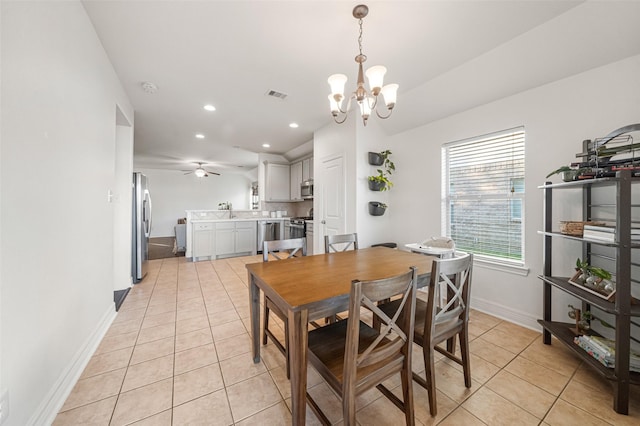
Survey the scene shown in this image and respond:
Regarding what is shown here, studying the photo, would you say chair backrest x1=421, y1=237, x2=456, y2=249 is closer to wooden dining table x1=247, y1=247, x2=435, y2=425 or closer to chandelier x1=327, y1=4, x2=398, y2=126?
wooden dining table x1=247, y1=247, x2=435, y2=425

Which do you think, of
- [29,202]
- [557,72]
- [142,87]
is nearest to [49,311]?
[29,202]

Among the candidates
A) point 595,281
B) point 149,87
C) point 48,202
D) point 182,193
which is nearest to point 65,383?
point 48,202

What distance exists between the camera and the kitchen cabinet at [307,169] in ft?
19.0

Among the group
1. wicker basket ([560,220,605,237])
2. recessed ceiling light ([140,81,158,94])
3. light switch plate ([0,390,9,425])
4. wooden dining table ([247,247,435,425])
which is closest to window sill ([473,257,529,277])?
wicker basket ([560,220,605,237])

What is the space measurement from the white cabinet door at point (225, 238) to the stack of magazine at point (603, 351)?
5494mm

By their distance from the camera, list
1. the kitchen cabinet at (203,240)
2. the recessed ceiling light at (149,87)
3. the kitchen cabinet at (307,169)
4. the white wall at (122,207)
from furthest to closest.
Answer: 1. the kitchen cabinet at (307,169)
2. the kitchen cabinet at (203,240)
3. the white wall at (122,207)
4. the recessed ceiling light at (149,87)

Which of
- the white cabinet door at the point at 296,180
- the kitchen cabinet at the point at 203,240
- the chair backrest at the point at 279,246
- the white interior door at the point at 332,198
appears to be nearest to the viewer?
the chair backrest at the point at 279,246

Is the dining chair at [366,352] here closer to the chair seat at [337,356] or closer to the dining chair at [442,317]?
the chair seat at [337,356]

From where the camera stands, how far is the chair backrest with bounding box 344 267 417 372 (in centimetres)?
101

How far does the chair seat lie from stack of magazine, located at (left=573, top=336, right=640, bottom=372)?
1.44 m

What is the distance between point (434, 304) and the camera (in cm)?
131

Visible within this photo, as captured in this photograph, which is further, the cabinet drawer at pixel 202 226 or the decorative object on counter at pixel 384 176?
the cabinet drawer at pixel 202 226

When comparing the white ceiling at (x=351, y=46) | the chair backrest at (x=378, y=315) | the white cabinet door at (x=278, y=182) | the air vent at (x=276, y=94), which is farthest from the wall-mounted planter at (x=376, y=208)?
the white cabinet door at (x=278, y=182)

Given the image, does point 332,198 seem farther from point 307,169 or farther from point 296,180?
point 296,180
